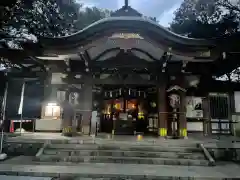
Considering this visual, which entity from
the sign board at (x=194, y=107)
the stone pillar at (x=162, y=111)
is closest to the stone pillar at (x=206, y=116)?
the sign board at (x=194, y=107)

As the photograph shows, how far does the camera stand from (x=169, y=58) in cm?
1055

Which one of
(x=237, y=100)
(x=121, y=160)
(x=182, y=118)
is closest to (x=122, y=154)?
(x=121, y=160)

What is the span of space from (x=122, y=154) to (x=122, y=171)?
1625 mm

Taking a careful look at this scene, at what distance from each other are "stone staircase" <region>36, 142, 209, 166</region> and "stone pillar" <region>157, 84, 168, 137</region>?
2.15m

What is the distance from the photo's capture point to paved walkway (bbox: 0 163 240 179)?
6180 mm

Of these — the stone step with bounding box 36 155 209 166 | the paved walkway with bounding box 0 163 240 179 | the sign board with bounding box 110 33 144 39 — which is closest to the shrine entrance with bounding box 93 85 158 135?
the sign board with bounding box 110 33 144 39

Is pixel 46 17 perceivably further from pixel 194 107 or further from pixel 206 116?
pixel 206 116

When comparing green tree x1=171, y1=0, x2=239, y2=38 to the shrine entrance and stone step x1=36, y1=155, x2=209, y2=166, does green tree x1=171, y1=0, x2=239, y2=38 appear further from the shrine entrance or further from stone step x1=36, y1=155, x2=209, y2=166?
stone step x1=36, y1=155, x2=209, y2=166

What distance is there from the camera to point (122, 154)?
8102mm

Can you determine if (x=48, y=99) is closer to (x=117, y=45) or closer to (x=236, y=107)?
(x=117, y=45)

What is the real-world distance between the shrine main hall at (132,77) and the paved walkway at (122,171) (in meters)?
3.63

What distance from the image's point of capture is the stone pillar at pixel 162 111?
1076 cm

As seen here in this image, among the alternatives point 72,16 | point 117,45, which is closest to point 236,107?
point 117,45

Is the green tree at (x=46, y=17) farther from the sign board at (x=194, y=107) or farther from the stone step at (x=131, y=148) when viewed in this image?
the sign board at (x=194, y=107)
